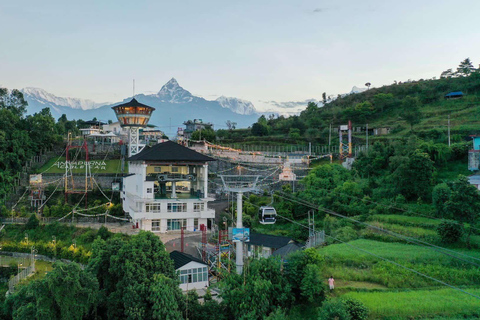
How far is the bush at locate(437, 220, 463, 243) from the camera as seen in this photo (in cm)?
1759

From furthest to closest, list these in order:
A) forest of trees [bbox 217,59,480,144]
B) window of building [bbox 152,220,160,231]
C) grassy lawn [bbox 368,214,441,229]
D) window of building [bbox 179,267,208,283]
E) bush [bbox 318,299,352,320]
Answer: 1. forest of trees [bbox 217,59,480,144]
2. window of building [bbox 152,220,160,231]
3. grassy lawn [bbox 368,214,441,229]
4. window of building [bbox 179,267,208,283]
5. bush [bbox 318,299,352,320]

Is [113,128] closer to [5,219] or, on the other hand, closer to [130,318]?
[5,219]

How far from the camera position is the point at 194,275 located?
18.0 metres

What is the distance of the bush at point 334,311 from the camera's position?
37.4ft

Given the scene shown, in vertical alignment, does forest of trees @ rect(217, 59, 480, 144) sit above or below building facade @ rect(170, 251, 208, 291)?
above

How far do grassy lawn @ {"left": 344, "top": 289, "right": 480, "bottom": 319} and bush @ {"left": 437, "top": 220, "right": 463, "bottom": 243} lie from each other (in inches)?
174

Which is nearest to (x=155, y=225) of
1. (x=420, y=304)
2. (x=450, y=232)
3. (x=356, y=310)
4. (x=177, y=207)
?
(x=177, y=207)

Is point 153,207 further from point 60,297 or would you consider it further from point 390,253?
point 390,253

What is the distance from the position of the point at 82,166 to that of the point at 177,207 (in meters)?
21.3

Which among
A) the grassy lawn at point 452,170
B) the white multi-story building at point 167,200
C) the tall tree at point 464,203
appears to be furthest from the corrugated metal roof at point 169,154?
the tall tree at point 464,203

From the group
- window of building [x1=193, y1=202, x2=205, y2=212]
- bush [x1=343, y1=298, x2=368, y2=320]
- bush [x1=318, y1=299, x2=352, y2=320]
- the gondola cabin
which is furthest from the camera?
window of building [x1=193, y1=202, x2=205, y2=212]

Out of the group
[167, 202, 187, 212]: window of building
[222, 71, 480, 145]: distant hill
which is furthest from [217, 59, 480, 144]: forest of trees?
[167, 202, 187, 212]: window of building

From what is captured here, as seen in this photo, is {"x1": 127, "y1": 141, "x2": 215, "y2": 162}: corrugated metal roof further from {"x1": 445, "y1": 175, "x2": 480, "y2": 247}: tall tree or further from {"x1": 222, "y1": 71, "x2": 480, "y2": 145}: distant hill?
{"x1": 222, "y1": 71, "x2": 480, "y2": 145}: distant hill

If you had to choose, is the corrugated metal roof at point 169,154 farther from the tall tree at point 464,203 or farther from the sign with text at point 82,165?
the sign with text at point 82,165
